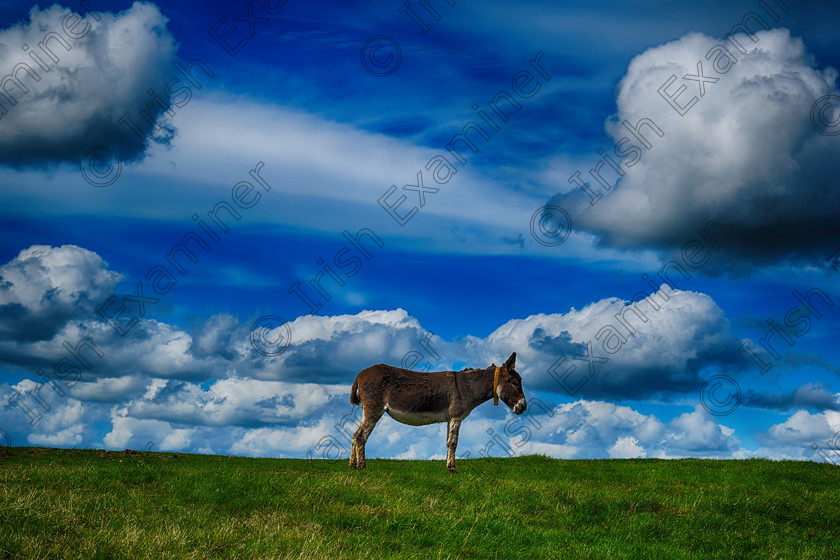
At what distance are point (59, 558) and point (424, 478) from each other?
10.8 m

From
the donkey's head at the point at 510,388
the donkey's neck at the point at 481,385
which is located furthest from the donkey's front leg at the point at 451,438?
the donkey's head at the point at 510,388

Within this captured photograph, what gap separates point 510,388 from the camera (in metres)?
22.1

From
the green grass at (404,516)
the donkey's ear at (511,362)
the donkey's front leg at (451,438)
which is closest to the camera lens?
the green grass at (404,516)

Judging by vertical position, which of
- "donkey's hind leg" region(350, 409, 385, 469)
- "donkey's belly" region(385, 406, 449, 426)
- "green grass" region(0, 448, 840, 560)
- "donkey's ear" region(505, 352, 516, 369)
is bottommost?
"green grass" region(0, 448, 840, 560)

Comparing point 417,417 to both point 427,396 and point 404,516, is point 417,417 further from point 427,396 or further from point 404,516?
point 404,516

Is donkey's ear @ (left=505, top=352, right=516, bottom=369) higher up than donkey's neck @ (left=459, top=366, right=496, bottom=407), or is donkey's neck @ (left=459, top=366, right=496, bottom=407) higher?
donkey's ear @ (left=505, top=352, right=516, bottom=369)

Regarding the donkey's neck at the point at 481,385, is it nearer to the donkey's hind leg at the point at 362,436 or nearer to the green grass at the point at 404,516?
the green grass at the point at 404,516

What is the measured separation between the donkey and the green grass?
4.98 feet

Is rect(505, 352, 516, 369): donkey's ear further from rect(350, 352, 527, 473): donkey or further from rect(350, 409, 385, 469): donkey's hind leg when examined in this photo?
rect(350, 409, 385, 469): donkey's hind leg

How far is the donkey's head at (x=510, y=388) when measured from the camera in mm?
22094

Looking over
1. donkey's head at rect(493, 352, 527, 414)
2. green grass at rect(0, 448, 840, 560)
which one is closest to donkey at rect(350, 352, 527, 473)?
donkey's head at rect(493, 352, 527, 414)

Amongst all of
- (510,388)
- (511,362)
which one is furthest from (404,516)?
(511,362)

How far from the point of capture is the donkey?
21.5 metres

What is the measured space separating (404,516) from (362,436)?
8.32 metres
